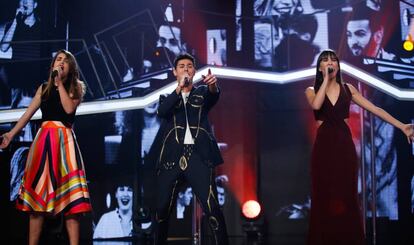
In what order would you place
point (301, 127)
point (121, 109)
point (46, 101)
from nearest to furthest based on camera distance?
point (46, 101) < point (121, 109) < point (301, 127)

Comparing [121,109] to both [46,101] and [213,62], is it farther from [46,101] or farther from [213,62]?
[46,101]

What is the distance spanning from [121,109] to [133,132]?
11.2 inches

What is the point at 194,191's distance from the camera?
Answer: 11.2 feet

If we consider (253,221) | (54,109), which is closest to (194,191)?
(54,109)

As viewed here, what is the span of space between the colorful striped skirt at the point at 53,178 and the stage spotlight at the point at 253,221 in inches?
70.3

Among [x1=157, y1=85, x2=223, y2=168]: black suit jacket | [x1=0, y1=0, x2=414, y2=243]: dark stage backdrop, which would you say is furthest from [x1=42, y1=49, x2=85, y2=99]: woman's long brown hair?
[x1=0, y1=0, x2=414, y2=243]: dark stage backdrop

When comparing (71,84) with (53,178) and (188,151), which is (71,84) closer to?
(53,178)

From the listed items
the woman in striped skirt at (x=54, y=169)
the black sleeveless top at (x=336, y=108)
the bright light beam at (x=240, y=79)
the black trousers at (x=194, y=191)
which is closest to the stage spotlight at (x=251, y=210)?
the bright light beam at (x=240, y=79)

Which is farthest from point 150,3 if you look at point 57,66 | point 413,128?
point 413,128

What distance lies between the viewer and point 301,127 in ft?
17.7

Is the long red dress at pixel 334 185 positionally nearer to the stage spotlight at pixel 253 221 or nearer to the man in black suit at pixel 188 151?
the man in black suit at pixel 188 151

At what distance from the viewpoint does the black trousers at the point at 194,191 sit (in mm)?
3367

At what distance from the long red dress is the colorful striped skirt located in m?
1.38

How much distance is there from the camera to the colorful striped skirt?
3.44m
